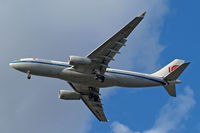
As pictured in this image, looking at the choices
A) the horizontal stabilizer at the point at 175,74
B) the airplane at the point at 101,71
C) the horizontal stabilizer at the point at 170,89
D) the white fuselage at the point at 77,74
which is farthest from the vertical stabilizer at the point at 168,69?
the white fuselage at the point at 77,74

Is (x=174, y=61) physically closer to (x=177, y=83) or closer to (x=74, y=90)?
(x=177, y=83)

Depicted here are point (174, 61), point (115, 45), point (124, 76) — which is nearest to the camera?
point (115, 45)

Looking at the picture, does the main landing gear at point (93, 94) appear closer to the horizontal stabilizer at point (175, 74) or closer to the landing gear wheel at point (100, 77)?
the landing gear wheel at point (100, 77)

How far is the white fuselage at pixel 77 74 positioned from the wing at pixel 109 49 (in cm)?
243

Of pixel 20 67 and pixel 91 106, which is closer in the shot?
pixel 20 67

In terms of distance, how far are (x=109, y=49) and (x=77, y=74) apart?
6934mm

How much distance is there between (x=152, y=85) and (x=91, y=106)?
46.5 feet

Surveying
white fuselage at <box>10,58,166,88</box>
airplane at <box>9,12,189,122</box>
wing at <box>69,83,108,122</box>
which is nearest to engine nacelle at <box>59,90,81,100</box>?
wing at <box>69,83,108,122</box>

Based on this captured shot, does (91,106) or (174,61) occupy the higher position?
(174,61)

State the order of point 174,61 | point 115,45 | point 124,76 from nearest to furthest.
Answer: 1. point 115,45
2. point 124,76
3. point 174,61

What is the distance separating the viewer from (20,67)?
211ft

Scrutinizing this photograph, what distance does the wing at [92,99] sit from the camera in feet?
243

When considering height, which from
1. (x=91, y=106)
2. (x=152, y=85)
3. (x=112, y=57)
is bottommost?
(x=91, y=106)

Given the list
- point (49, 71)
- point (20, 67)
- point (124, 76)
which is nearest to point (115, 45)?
point (124, 76)
